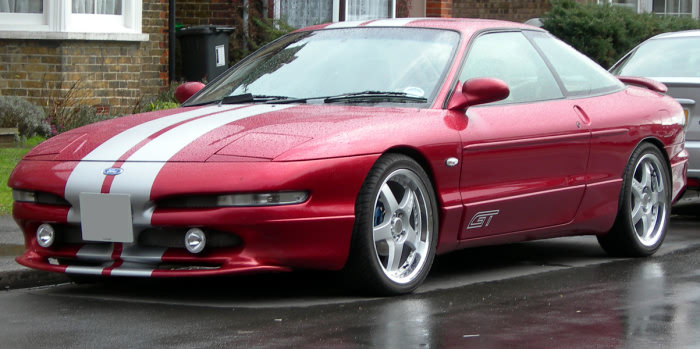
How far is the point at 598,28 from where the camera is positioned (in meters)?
19.3

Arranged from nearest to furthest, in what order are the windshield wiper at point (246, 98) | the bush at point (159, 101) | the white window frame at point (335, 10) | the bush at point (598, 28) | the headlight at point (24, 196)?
the headlight at point (24, 196)
the windshield wiper at point (246, 98)
the bush at point (159, 101)
the white window frame at point (335, 10)
the bush at point (598, 28)

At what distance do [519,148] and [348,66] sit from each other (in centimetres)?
103

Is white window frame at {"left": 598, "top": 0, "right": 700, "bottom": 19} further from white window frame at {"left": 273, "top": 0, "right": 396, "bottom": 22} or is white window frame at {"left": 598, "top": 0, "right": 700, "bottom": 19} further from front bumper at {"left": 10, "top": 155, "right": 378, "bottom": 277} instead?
front bumper at {"left": 10, "top": 155, "right": 378, "bottom": 277}

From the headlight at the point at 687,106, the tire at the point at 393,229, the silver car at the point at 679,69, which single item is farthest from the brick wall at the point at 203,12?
the tire at the point at 393,229

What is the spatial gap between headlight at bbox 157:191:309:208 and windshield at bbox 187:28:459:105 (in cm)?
114

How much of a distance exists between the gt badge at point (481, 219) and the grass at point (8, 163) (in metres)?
3.80

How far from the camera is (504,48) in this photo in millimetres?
7312

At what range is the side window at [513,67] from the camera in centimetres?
704

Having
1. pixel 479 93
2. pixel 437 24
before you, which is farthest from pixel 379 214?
pixel 437 24

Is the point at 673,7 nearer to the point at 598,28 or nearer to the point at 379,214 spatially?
the point at 598,28

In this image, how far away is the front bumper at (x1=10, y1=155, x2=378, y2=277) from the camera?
5.65 meters

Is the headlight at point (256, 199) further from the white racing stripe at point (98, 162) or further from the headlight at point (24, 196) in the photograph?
the headlight at point (24, 196)

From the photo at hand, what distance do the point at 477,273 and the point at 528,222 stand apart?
42 cm

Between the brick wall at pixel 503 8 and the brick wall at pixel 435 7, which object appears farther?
the brick wall at pixel 503 8
